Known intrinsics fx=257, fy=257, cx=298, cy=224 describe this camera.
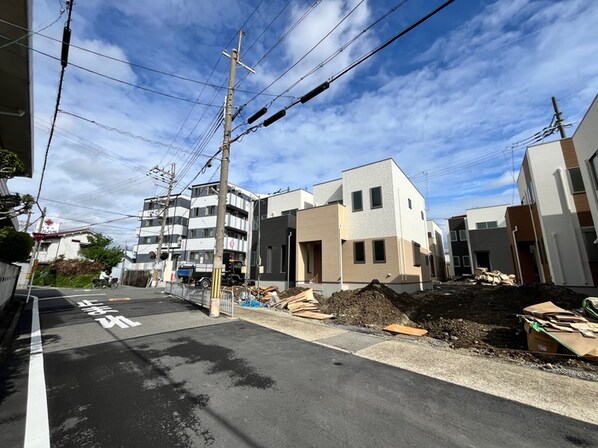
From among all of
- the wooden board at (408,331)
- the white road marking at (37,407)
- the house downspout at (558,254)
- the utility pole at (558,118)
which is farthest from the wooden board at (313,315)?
the utility pole at (558,118)

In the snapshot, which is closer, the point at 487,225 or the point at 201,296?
the point at 201,296

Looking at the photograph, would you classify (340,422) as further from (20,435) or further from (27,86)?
(27,86)

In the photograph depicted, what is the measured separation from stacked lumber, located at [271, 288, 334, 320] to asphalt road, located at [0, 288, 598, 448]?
15.5 feet

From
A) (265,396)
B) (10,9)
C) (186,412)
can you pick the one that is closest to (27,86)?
(10,9)

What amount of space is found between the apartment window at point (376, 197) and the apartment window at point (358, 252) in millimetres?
2648

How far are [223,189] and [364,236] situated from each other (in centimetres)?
974

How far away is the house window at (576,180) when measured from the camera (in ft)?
43.0

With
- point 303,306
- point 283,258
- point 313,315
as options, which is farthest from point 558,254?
point 283,258

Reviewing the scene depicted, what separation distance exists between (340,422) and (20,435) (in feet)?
12.3

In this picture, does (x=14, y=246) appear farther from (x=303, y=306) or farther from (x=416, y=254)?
(x=416, y=254)

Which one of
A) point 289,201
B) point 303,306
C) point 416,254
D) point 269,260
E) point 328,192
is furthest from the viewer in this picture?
point 289,201

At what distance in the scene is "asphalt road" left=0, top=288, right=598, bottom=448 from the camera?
2.95m

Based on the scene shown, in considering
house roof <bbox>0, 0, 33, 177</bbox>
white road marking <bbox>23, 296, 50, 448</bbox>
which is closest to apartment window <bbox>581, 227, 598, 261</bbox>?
white road marking <bbox>23, 296, 50, 448</bbox>

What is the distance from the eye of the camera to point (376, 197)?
55.8 feet
